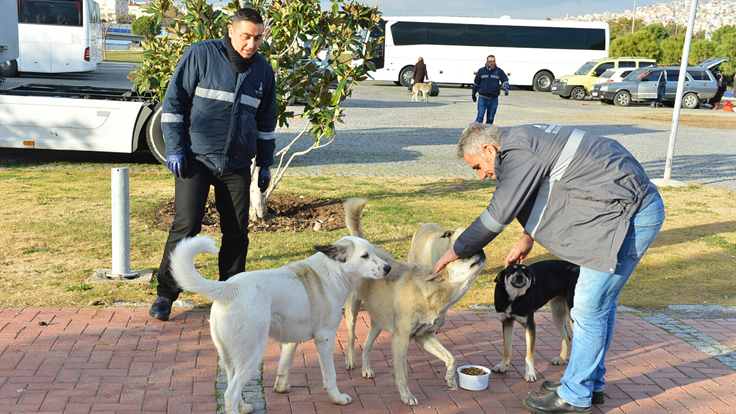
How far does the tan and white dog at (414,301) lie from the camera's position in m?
3.80

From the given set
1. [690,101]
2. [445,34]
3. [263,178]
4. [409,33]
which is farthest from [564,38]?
[263,178]

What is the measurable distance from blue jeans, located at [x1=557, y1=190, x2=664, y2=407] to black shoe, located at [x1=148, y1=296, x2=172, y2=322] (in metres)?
2.99

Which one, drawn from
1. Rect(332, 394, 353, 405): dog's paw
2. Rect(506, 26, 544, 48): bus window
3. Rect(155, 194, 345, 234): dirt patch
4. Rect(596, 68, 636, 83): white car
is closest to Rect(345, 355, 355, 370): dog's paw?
Rect(332, 394, 353, 405): dog's paw

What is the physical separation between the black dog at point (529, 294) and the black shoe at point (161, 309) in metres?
2.56

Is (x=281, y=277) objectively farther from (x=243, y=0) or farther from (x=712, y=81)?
(x=712, y=81)

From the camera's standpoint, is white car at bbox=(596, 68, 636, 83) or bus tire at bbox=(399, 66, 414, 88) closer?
white car at bbox=(596, 68, 636, 83)

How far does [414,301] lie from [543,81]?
1400 inches

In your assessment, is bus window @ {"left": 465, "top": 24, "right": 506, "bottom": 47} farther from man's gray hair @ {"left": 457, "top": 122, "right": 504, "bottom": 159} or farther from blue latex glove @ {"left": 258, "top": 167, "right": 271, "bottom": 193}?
man's gray hair @ {"left": 457, "top": 122, "right": 504, "bottom": 159}

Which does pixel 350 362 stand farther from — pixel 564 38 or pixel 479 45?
pixel 564 38

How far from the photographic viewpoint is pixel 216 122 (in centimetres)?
453

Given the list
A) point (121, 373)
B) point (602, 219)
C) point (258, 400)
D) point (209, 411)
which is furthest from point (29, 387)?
point (602, 219)

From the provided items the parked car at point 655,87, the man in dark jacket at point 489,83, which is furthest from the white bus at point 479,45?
the man in dark jacket at point 489,83

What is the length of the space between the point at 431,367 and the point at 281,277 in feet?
4.86

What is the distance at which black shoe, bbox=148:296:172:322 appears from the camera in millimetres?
4820
